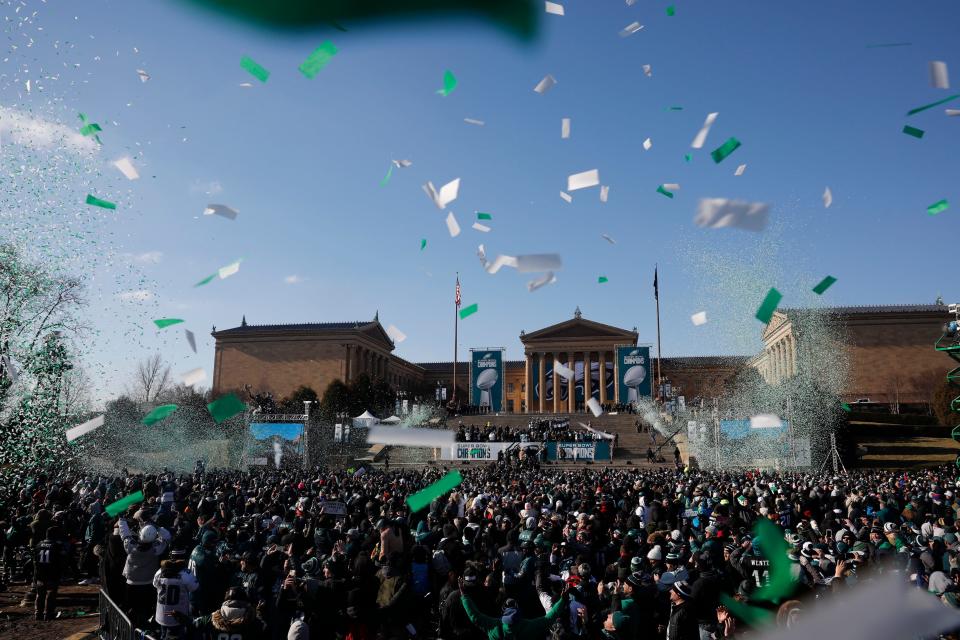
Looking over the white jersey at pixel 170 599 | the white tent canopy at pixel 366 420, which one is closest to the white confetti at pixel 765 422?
the white tent canopy at pixel 366 420

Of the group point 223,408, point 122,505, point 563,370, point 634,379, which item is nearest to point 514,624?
point 223,408

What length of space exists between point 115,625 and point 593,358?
82.4 metres

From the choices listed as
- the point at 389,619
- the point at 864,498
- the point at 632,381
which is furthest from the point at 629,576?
the point at 632,381

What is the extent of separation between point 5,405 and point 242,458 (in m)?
17.0

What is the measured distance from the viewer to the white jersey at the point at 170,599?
703cm

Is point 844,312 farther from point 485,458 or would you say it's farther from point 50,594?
point 50,594

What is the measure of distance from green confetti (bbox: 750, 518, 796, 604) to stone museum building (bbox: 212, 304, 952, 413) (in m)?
53.9

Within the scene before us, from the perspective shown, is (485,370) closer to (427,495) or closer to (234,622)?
(427,495)

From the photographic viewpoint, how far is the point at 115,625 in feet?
24.3

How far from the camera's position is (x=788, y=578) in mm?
7500

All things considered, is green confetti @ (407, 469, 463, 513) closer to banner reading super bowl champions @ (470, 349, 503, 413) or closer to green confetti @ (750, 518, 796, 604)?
green confetti @ (750, 518, 796, 604)

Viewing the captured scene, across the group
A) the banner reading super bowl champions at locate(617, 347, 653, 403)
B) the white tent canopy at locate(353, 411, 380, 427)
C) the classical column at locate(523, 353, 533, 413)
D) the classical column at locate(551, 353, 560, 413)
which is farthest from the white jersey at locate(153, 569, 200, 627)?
the classical column at locate(523, 353, 533, 413)

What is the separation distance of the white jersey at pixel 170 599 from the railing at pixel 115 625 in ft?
0.73

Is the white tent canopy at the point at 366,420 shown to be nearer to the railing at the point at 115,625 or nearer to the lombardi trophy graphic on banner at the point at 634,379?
the lombardi trophy graphic on banner at the point at 634,379
